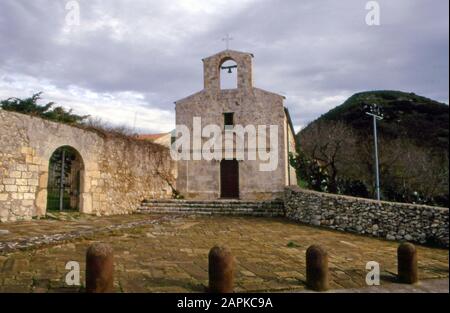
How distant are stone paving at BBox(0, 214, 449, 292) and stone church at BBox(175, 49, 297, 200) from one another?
21.8ft

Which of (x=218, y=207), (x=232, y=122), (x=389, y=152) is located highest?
(x=232, y=122)

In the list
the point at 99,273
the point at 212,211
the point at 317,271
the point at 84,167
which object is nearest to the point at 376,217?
the point at 317,271

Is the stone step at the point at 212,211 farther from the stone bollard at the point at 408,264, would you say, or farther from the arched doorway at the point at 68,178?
the stone bollard at the point at 408,264

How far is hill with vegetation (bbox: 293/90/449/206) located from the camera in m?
13.6

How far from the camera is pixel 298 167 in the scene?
14.5 m

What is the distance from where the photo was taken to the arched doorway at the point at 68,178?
10.0 m

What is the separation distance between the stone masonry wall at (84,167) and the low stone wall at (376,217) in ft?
21.4

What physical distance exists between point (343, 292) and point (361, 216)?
549 centimetres

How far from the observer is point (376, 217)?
8.46m

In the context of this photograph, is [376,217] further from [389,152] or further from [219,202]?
[389,152]

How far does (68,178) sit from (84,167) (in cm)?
118

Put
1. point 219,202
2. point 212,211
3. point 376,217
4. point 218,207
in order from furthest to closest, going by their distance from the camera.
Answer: point 219,202, point 218,207, point 212,211, point 376,217

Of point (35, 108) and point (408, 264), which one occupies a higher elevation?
point (35, 108)
